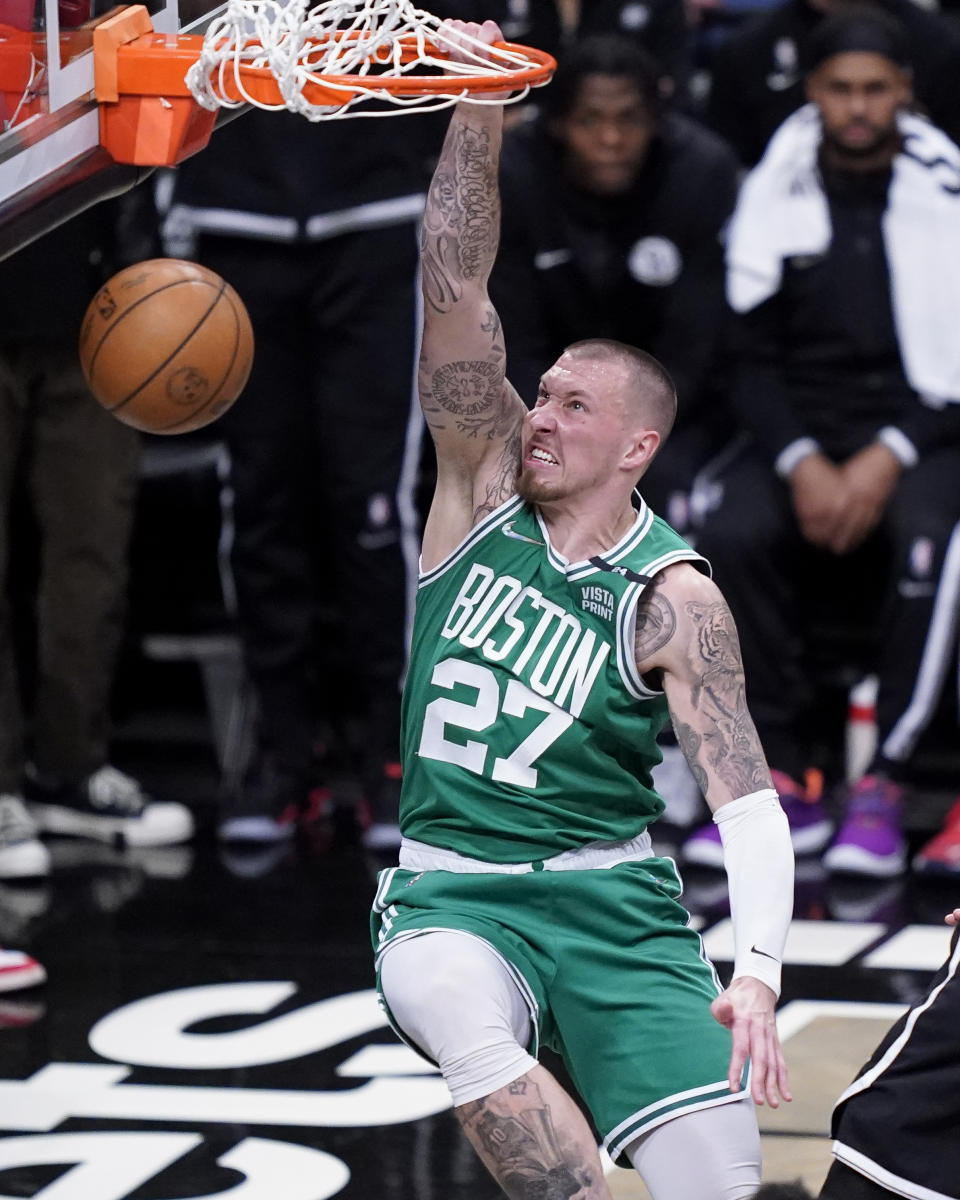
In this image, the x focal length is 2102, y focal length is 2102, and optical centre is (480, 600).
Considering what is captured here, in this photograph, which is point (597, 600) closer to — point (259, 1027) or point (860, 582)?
point (259, 1027)

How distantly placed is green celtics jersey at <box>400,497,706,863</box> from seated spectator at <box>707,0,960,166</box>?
12.1 feet

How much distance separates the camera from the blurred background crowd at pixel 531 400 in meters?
5.68

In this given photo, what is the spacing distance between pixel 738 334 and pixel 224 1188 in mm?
3218

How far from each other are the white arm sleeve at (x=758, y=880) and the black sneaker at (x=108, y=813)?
118 inches

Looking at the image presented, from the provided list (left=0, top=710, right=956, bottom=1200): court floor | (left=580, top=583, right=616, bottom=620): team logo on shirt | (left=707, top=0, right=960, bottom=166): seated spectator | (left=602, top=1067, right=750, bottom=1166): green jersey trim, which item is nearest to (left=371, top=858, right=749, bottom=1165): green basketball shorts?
(left=602, top=1067, right=750, bottom=1166): green jersey trim

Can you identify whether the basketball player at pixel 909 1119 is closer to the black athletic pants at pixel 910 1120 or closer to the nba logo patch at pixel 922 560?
the black athletic pants at pixel 910 1120

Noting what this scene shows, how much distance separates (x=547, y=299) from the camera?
612 cm

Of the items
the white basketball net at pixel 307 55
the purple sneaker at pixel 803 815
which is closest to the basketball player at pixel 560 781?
the white basketball net at pixel 307 55

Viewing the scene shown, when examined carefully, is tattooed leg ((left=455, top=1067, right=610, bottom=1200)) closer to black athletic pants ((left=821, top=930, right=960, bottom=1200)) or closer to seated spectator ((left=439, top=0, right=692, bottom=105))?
black athletic pants ((left=821, top=930, right=960, bottom=1200))

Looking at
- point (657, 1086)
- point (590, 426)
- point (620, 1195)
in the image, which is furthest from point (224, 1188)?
point (590, 426)

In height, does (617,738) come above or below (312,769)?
above

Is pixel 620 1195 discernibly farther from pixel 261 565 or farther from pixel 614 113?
pixel 614 113

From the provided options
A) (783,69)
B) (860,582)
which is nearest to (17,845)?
(860,582)

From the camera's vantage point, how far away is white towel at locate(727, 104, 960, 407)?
5.96m
